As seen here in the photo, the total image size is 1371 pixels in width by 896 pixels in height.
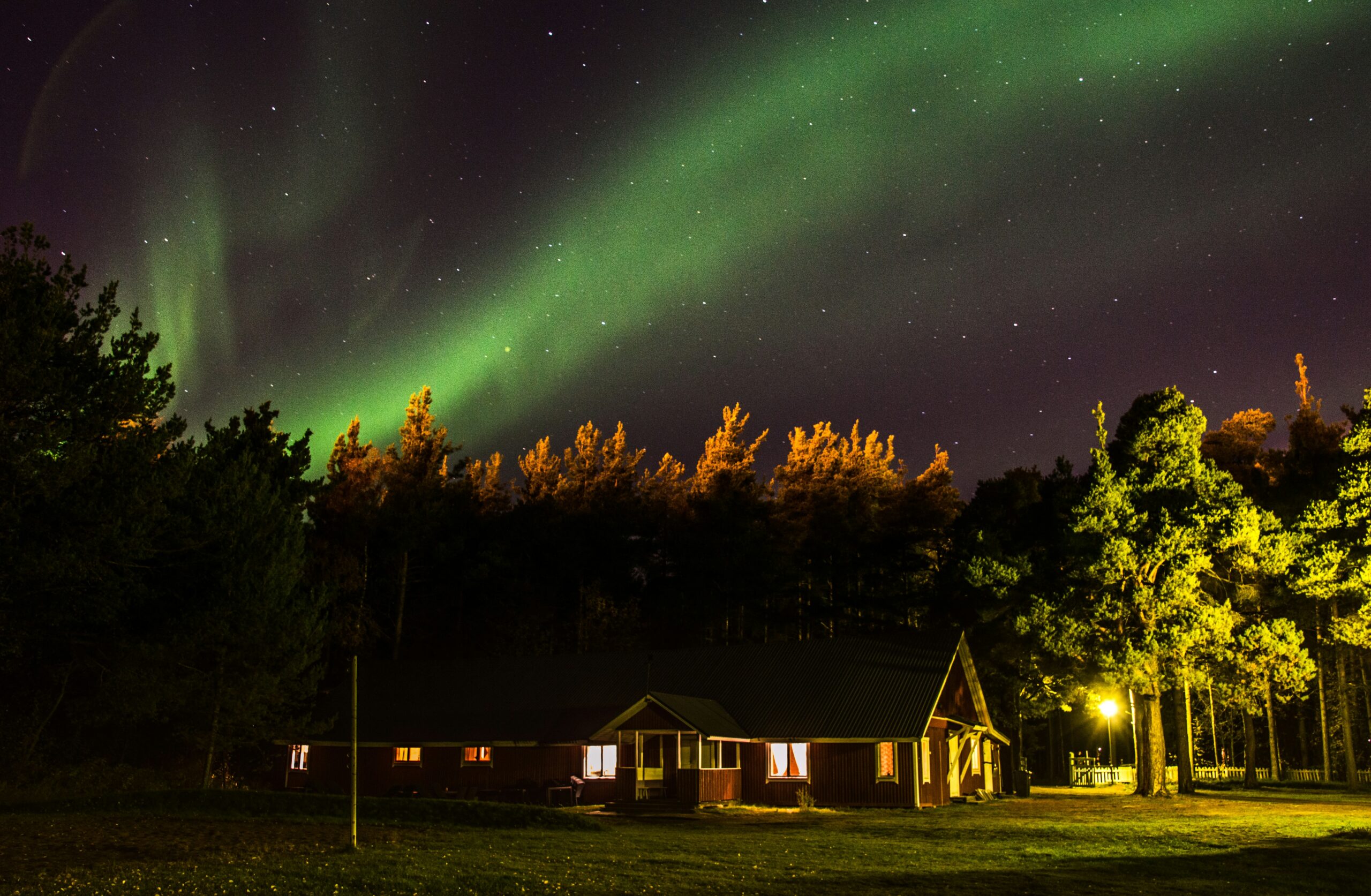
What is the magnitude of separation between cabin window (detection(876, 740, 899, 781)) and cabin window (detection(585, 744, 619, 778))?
8.74 metres

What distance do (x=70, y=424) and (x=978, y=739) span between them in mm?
32246

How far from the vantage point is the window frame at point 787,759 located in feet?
118

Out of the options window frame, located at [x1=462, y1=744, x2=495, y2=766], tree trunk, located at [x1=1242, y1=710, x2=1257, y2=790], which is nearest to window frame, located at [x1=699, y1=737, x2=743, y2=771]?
window frame, located at [x1=462, y1=744, x2=495, y2=766]

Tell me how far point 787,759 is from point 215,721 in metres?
18.1

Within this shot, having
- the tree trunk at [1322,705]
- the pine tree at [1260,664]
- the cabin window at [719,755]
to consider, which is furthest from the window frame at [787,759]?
the tree trunk at [1322,705]

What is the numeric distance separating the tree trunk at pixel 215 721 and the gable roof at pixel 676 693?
5696mm

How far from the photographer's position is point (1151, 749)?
37469mm

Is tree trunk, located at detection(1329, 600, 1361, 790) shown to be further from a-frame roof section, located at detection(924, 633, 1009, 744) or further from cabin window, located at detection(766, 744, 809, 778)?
cabin window, located at detection(766, 744, 809, 778)

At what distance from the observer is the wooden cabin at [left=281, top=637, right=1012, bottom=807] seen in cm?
3494

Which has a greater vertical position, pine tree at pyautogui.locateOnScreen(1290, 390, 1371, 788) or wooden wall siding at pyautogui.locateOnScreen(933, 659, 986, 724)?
pine tree at pyautogui.locateOnScreen(1290, 390, 1371, 788)

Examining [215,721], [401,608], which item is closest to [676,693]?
[215,721]

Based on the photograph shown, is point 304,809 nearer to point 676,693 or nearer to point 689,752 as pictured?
point 689,752

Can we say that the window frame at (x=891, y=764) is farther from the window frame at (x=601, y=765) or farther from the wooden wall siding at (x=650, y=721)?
the window frame at (x=601, y=765)

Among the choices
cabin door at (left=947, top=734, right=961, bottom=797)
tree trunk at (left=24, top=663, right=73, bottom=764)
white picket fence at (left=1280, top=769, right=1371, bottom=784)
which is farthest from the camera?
white picket fence at (left=1280, top=769, right=1371, bottom=784)
